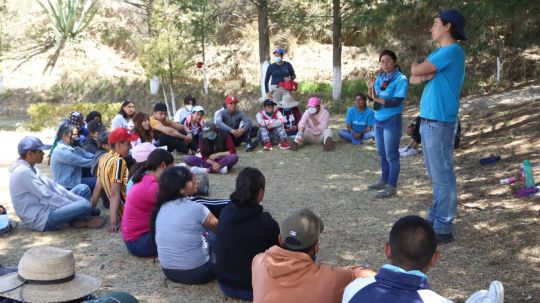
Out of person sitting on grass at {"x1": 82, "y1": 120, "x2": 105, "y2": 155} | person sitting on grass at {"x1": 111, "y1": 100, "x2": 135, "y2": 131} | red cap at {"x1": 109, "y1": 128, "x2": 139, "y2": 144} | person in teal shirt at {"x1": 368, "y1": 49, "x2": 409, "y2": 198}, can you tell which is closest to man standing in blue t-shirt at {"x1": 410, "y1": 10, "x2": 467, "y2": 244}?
person in teal shirt at {"x1": 368, "y1": 49, "x2": 409, "y2": 198}

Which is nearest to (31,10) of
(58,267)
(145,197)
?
(145,197)

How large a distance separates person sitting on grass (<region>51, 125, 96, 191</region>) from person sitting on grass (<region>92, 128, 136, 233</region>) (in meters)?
0.80

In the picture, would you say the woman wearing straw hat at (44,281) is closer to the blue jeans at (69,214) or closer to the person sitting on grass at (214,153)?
the blue jeans at (69,214)

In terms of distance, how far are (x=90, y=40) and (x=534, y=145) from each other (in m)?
17.8

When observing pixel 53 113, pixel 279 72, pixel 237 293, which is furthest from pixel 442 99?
pixel 53 113

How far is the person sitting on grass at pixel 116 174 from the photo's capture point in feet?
17.4

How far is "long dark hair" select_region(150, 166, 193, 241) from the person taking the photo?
393 centimetres

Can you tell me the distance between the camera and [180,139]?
895cm

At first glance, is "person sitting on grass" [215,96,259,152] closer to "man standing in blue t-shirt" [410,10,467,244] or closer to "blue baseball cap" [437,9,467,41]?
"man standing in blue t-shirt" [410,10,467,244]

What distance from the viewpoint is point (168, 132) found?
28.1 feet

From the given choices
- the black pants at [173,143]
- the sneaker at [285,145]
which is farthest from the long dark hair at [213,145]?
the sneaker at [285,145]

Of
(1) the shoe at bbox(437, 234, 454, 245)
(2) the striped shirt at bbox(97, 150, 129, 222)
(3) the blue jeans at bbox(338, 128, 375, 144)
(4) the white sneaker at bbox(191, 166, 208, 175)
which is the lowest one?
(1) the shoe at bbox(437, 234, 454, 245)

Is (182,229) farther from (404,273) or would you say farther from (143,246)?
(404,273)

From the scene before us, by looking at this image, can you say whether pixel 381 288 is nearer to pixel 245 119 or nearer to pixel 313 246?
pixel 313 246
